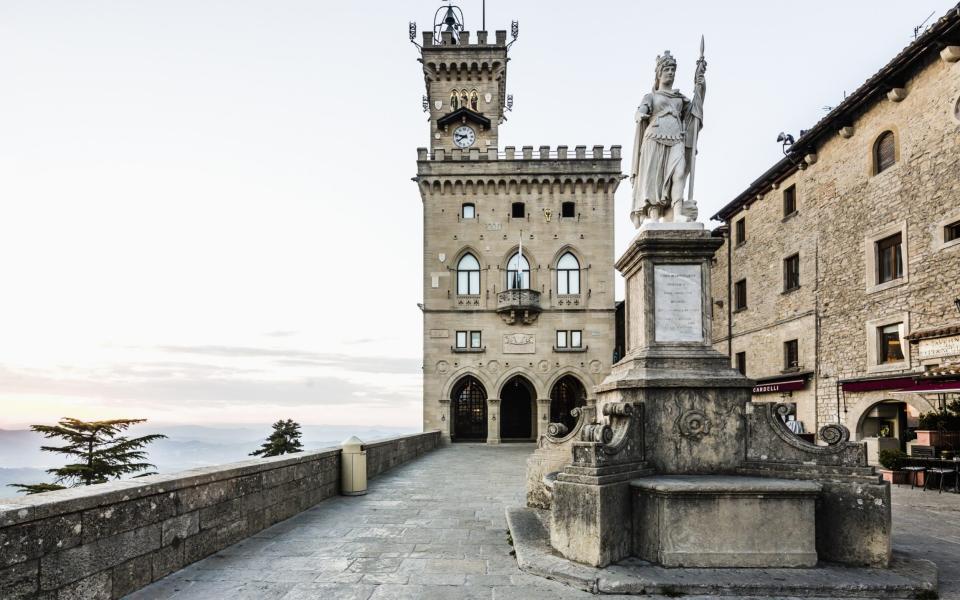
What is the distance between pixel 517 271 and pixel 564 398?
27.8 feet

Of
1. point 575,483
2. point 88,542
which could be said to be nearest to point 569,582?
point 575,483

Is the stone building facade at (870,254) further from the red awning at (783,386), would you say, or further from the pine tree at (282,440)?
the pine tree at (282,440)

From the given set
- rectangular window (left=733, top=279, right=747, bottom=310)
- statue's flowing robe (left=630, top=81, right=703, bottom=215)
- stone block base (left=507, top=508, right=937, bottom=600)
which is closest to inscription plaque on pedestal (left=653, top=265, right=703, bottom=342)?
statue's flowing robe (left=630, top=81, right=703, bottom=215)

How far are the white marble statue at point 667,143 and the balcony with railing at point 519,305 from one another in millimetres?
25346

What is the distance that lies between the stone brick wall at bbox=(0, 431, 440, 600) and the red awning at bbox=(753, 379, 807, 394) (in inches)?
799

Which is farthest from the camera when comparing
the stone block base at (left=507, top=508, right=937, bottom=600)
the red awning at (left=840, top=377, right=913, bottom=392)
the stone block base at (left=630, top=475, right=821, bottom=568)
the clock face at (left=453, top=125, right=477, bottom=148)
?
the clock face at (left=453, top=125, right=477, bottom=148)

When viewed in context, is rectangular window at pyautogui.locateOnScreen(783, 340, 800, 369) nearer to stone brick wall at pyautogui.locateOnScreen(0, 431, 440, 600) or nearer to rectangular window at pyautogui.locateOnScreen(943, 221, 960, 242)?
rectangular window at pyautogui.locateOnScreen(943, 221, 960, 242)

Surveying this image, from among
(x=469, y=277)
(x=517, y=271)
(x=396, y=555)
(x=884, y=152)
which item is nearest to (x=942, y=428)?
(x=884, y=152)

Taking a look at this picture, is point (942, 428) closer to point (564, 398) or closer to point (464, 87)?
point (564, 398)

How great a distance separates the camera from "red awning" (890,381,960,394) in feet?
43.2

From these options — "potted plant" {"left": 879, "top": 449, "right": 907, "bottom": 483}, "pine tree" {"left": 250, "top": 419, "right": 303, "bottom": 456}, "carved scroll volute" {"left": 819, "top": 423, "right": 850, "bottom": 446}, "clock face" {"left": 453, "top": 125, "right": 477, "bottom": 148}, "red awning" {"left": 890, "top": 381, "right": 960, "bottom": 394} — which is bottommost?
"pine tree" {"left": 250, "top": 419, "right": 303, "bottom": 456}

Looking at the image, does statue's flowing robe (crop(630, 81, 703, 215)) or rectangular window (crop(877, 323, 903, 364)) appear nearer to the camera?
statue's flowing robe (crop(630, 81, 703, 215))

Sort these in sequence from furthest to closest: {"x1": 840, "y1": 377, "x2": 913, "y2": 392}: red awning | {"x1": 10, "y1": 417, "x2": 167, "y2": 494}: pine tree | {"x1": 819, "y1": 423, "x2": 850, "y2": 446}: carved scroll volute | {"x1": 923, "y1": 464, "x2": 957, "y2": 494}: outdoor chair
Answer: {"x1": 10, "y1": 417, "x2": 167, "y2": 494}: pine tree → {"x1": 840, "y1": 377, "x2": 913, "y2": 392}: red awning → {"x1": 923, "y1": 464, "x2": 957, "y2": 494}: outdoor chair → {"x1": 819, "y1": 423, "x2": 850, "y2": 446}: carved scroll volute

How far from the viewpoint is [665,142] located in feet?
23.5
